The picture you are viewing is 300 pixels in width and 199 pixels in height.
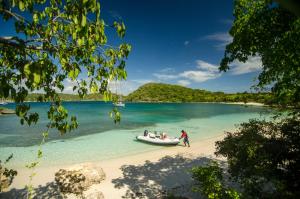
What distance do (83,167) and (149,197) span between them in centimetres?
506

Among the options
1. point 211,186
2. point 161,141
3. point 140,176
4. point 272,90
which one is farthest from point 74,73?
point 161,141

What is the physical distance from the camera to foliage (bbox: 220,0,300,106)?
705 cm

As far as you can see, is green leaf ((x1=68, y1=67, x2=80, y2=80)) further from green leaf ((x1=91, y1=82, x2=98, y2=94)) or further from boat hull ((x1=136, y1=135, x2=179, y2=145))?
boat hull ((x1=136, y1=135, x2=179, y2=145))

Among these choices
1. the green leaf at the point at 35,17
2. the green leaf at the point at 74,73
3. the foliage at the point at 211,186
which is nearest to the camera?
the green leaf at the point at 74,73

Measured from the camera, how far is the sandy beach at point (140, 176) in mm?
12789

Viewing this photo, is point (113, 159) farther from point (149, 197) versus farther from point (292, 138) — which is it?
point (292, 138)

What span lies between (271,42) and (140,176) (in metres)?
11.5

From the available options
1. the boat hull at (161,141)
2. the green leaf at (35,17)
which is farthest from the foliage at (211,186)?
the boat hull at (161,141)

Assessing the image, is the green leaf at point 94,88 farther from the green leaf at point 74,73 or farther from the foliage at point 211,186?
the foliage at point 211,186

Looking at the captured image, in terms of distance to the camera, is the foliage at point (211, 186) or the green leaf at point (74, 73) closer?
the green leaf at point (74, 73)

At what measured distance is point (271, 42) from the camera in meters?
8.62

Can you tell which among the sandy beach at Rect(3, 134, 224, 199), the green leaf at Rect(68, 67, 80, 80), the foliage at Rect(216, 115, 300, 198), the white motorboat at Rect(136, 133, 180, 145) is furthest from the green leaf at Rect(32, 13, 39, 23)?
the white motorboat at Rect(136, 133, 180, 145)

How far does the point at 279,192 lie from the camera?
22.1 ft

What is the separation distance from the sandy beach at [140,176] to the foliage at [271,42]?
5554 mm
